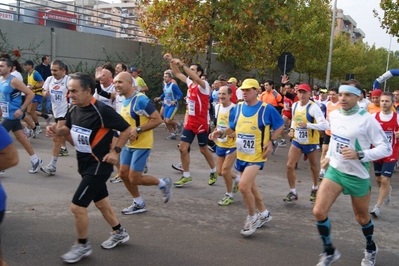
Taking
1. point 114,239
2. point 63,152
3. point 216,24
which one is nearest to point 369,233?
point 114,239

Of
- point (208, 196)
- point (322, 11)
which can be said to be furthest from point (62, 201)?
point (322, 11)

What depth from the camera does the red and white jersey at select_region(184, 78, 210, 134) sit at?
28.8ft

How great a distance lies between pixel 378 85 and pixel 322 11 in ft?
85.7

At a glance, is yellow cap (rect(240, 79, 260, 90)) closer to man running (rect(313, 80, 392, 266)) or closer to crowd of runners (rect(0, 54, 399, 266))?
crowd of runners (rect(0, 54, 399, 266))

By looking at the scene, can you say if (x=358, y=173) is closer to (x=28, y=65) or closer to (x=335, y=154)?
(x=335, y=154)

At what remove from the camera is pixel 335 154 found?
5.06 metres

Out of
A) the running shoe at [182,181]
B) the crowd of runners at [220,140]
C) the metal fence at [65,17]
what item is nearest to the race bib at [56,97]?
the crowd of runners at [220,140]

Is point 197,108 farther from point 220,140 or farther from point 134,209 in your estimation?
point 134,209

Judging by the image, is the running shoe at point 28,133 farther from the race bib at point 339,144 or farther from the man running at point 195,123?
the race bib at point 339,144

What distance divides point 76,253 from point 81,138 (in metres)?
1.18

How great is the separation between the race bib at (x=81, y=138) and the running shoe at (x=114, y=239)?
1.06 m

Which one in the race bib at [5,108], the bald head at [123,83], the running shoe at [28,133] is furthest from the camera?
the running shoe at [28,133]

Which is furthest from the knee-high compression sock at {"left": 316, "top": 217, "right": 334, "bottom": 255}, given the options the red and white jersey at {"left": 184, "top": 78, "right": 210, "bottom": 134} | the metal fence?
the metal fence

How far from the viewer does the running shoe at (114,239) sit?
5246 millimetres
